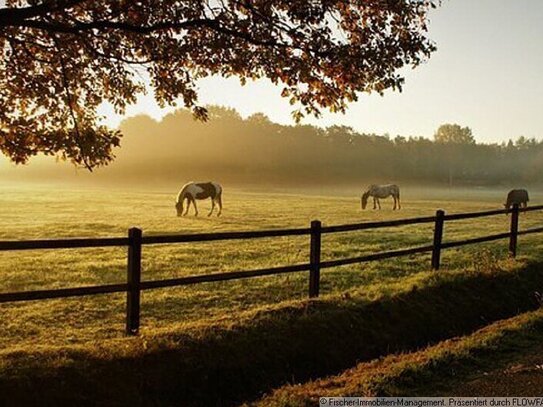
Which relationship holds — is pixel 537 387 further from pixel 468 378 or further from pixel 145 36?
pixel 145 36

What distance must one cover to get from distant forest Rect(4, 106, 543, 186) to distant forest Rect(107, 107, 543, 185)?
0.64ft

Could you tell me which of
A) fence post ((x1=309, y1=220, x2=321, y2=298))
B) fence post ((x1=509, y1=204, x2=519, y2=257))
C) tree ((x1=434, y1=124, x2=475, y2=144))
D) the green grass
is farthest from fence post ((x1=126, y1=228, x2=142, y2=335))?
tree ((x1=434, y1=124, x2=475, y2=144))

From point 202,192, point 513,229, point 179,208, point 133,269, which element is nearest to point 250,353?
point 133,269

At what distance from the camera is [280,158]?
110562mm

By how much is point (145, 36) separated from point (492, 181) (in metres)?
115

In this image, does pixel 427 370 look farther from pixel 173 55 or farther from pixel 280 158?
pixel 280 158

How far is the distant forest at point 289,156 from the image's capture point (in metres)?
104

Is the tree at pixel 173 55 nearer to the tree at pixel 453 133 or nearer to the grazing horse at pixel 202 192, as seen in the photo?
the grazing horse at pixel 202 192

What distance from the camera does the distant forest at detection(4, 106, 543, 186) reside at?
10250 centimetres

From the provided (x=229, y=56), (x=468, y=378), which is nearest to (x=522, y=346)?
(x=468, y=378)

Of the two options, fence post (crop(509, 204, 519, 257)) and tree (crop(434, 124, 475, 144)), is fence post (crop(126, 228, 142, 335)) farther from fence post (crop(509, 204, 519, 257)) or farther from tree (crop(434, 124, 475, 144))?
tree (crop(434, 124, 475, 144))

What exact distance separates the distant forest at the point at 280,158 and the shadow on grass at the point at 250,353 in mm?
86474

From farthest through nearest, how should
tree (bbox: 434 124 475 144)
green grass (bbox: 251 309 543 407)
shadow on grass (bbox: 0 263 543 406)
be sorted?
tree (bbox: 434 124 475 144), shadow on grass (bbox: 0 263 543 406), green grass (bbox: 251 309 543 407)

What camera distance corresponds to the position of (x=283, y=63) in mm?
8312
